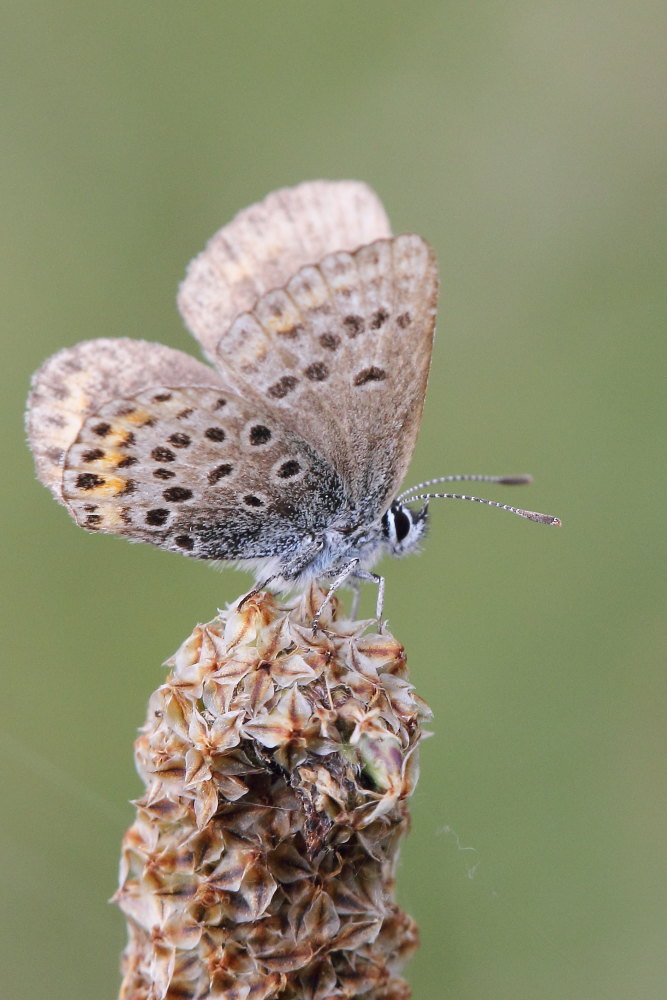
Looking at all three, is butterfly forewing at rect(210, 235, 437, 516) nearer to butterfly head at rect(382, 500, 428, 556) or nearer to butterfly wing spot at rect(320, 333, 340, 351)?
butterfly wing spot at rect(320, 333, 340, 351)

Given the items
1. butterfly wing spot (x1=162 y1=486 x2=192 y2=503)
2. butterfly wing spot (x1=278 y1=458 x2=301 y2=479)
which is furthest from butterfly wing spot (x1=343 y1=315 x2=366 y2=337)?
butterfly wing spot (x1=162 y1=486 x2=192 y2=503)

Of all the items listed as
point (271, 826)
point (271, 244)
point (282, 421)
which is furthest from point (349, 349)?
point (271, 826)

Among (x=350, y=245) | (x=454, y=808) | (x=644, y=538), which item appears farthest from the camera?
(x=644, y=538)

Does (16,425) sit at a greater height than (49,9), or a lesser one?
A: lesser

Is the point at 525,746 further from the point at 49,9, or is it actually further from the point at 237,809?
the point at 49,9

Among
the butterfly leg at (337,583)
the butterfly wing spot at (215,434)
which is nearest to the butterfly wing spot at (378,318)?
the butterfly wing spot at (215,434)

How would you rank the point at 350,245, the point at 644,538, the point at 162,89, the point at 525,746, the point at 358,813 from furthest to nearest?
the point at 162,89 < the point at 644,538 < the point at 525,746 < the point at 350,245 < the point at 358,813

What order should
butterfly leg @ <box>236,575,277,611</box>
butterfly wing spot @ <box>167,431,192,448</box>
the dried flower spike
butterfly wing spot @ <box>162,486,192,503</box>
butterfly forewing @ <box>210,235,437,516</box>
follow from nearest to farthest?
the dried flower spike, butterfly leg @ <box>236,575,277,611</box>, butterfly forewing @ <box>210,235,437,516</box>, butterfly wing spot @ <box>167,431,192,448</box>, butterfly wing spot @ <box>162,486,192,503</box>

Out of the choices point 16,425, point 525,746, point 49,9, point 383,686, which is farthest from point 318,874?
point 49,9
